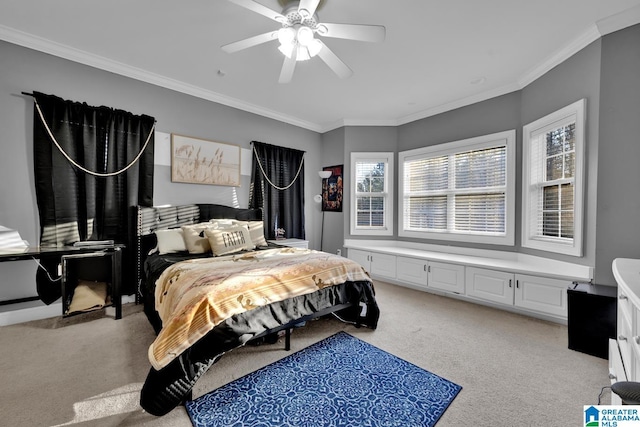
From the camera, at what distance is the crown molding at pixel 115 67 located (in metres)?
2.54

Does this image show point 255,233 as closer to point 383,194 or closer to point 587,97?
point 383,194

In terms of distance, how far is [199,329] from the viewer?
155cm

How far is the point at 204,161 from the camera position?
374 centimetres

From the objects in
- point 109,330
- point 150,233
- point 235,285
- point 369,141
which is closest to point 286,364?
point 235,285

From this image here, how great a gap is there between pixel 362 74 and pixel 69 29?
3.03m

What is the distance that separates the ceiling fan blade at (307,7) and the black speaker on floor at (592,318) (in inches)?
122

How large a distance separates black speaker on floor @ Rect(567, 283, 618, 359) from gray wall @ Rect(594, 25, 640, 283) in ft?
Answer: 1.38

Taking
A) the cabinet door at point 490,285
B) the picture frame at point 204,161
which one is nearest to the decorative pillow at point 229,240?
the picture frame at point 204,161

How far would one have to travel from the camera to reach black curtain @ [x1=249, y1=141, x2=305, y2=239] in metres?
4.29

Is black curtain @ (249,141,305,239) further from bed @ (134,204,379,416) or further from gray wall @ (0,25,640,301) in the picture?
bed @ (134,204,379,416)

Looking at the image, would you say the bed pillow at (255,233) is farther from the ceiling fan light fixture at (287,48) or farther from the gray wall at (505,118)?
the ceiling fan light fixture at (287,48)

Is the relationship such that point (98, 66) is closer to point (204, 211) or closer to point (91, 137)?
point (91, 137)

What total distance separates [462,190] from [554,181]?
1145 millimetres

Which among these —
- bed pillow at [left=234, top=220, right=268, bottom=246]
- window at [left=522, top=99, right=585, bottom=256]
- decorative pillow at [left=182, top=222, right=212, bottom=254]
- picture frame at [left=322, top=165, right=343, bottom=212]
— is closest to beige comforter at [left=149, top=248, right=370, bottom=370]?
decorative pillow at [left=182, top=222, right=212, bottom=254]
